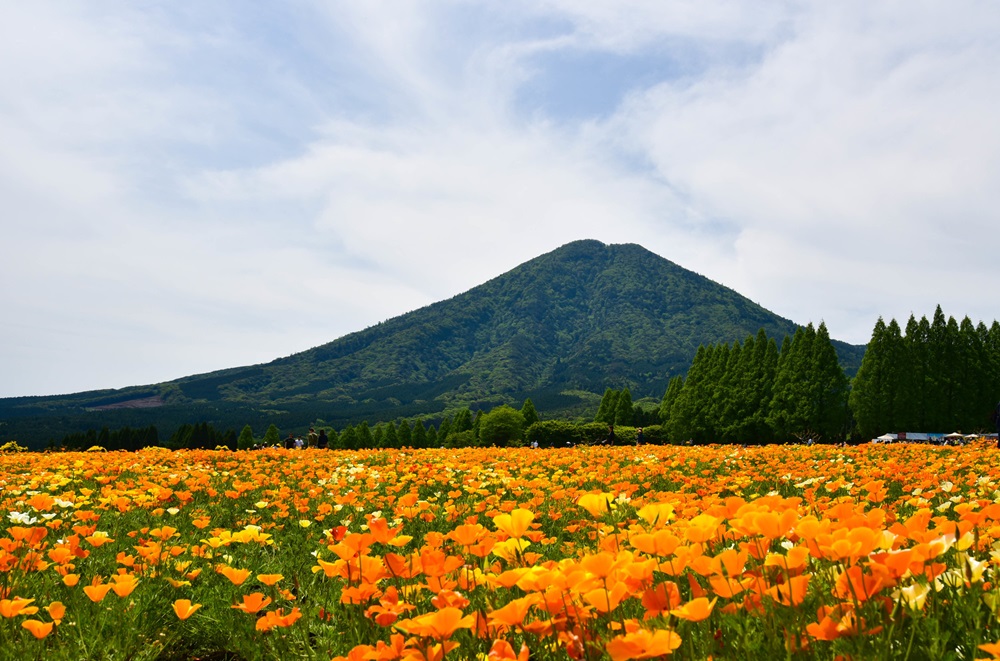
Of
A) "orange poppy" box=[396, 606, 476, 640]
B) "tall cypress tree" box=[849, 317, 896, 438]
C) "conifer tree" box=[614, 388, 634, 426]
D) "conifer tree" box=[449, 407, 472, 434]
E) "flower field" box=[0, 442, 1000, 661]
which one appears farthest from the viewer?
"conifer tree" box=[614, 388, 634, 426]

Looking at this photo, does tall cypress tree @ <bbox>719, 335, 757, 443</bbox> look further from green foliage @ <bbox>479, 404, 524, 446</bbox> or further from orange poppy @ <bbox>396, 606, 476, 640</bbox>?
orange poppy @ <bbox>396, 606, 476, 640</bbox>

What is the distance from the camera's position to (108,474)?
28.6 feet

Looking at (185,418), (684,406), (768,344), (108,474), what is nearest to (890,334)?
(768,344)

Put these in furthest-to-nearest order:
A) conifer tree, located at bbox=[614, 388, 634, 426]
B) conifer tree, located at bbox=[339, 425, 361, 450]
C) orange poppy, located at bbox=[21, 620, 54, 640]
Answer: conifer tree, located at bbox=[339, 425, 361, 450] < conifer tree, located at bbox=[614, 388, 634, 426] < orange poppy, located at bbox=[21, 620, 54, 640]

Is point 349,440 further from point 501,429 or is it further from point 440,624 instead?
point 440,624

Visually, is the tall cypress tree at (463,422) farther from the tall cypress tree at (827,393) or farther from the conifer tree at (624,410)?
the tall cypress tree at (827,393)

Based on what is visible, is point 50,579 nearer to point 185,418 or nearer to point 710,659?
point 710,659

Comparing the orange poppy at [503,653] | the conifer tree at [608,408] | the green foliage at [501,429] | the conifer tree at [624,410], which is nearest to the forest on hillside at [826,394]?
the green foliage at [501,429]

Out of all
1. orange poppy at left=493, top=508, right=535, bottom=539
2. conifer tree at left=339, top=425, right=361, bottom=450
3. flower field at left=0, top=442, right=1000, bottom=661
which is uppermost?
orange poppy at left=493, top=508, right=535, bottom=539

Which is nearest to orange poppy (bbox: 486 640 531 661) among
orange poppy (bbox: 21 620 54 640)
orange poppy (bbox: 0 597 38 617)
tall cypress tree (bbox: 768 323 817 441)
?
orange poppy (bbox: 21 620 54 640)

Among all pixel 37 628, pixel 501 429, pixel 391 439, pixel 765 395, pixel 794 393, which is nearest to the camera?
pixel 37 628

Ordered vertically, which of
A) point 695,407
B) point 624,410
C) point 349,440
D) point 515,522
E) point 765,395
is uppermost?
point 515,522

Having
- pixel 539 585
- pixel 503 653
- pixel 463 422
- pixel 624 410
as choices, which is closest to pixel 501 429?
pixel 463 422

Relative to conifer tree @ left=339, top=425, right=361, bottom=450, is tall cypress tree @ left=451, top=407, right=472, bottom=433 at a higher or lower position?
higher
